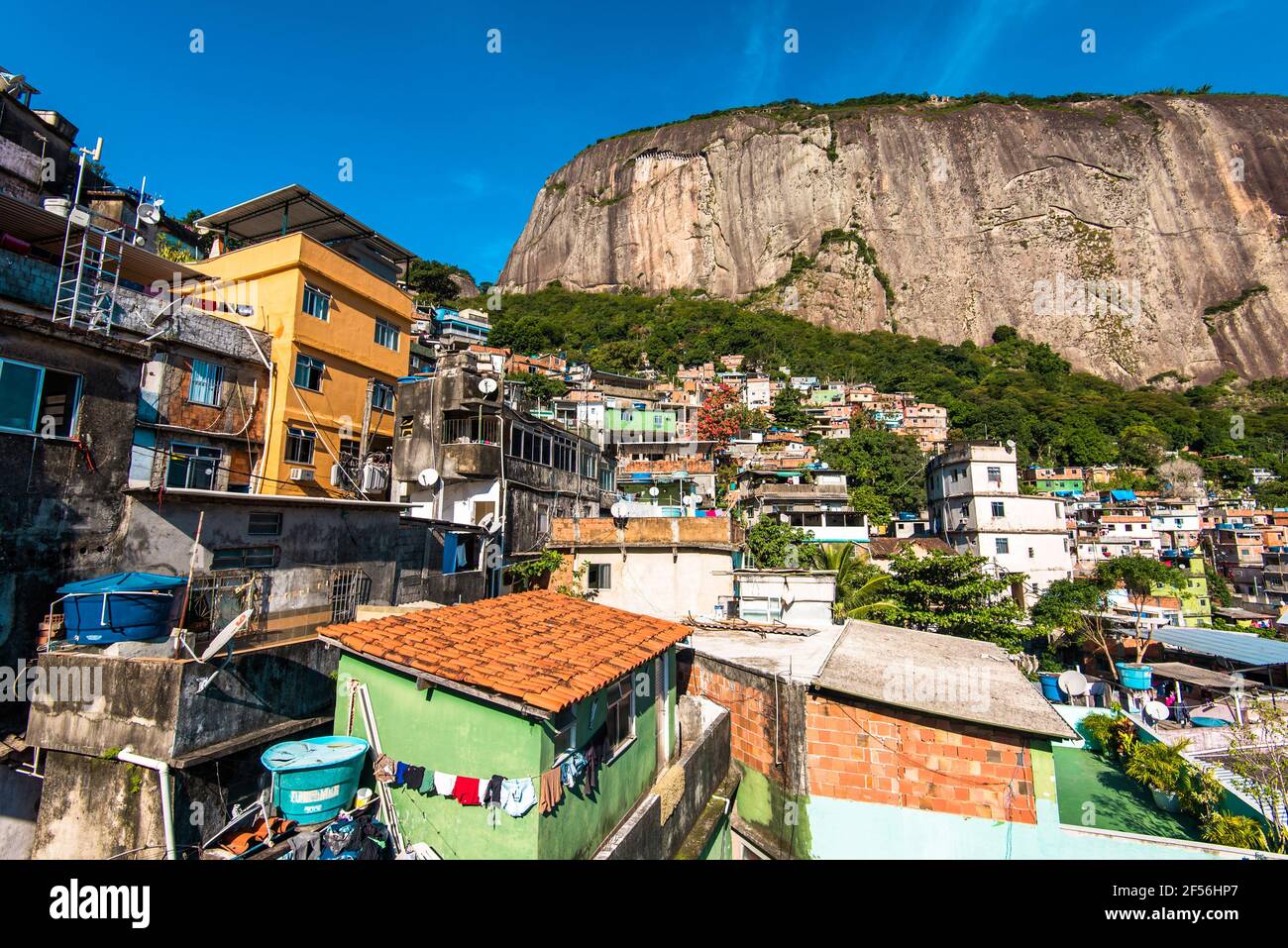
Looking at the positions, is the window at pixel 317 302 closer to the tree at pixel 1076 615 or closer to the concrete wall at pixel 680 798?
the concrete wall at pixel 680 798

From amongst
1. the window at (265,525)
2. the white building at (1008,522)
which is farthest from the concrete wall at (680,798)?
the white building at (1008,522)

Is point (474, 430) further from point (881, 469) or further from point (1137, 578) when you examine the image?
point (881, 469)

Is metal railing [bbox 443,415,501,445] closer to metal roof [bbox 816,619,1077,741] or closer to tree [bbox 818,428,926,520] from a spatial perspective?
metal roof [bbox 816,619,1077,741]

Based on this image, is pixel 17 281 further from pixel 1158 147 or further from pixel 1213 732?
pixel 1158 147

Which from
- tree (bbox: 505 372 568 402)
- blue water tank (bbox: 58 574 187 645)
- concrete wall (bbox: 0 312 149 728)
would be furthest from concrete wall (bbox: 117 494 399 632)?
tree (bbox: 505 372 568 402)

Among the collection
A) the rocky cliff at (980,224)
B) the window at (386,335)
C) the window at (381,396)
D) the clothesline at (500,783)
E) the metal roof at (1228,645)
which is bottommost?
the metal roof at (1228,645)

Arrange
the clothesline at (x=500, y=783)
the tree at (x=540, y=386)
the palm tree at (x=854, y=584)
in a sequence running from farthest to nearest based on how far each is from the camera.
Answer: the tree at (x=540, y=386) → the palm tree at (x=854, y=584) → the clothesline at (x=500, y=783)

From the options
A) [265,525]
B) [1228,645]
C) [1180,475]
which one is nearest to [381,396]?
[265,525]

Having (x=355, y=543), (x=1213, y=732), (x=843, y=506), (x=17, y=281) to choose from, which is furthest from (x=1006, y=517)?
(x=17, y=281)
